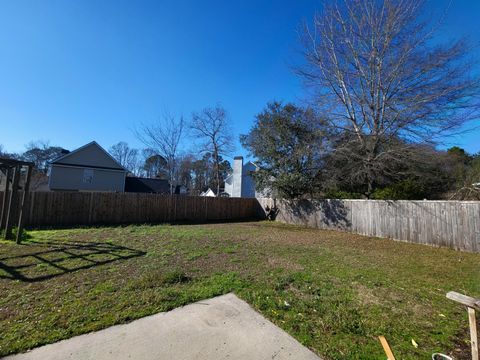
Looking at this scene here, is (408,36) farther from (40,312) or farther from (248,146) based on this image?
(40,312)

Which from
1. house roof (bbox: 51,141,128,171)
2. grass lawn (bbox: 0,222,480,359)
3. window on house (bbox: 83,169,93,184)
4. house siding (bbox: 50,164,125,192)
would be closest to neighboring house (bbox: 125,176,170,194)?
house siding (bbox: 50,164,125,192)

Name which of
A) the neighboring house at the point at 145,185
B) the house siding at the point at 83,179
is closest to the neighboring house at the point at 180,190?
the neighboring house at the point at 145,185

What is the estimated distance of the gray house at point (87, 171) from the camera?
1981 centimetres

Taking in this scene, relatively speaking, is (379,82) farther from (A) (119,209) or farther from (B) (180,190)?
(B) (180,190)

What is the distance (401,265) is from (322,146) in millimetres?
9129

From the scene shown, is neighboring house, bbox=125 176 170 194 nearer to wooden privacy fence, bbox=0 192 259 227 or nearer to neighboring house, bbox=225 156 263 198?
neighboring house, bbox=225 156 263 198

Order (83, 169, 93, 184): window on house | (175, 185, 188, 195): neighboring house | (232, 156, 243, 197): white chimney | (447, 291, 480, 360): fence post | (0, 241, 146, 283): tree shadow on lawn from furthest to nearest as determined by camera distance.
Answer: (175, 185, 188, 195): neighboring house
(232, 156, 243, 197): white chimney
(83, 169, 93, 184): window on house
(0, 241, 146, 283): tree shadow on lawn
(447, 291, 480, 360): fence post

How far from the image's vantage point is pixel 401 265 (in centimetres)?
593

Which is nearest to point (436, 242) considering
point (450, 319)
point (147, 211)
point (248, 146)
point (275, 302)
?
point (450, 319)

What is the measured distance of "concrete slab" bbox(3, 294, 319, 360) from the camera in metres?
2.26

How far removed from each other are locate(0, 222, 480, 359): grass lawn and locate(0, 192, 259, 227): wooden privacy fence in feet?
14.0

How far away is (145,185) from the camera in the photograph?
26.2 meters

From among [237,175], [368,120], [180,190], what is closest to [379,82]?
[368,120]

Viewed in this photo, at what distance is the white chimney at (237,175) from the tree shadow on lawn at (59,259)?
23.1 m
